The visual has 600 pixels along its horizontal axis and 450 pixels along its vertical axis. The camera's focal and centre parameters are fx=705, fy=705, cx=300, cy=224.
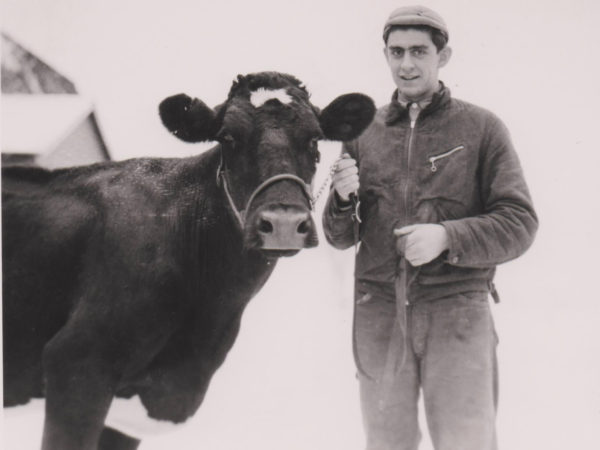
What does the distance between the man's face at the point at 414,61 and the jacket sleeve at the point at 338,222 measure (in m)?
0.27

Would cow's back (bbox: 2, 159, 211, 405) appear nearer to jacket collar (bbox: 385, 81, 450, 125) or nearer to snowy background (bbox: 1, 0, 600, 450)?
snowy background (bbox: 1, 0, 600, 450)

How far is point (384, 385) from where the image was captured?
2.27m

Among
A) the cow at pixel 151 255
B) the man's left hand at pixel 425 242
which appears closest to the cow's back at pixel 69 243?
the cow at pixel 151 255

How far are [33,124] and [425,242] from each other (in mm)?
1531

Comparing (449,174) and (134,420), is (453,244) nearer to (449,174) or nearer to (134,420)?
(449,174)

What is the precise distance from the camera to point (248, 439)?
2715 mm

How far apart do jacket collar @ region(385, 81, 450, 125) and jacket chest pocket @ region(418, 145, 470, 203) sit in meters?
0.14

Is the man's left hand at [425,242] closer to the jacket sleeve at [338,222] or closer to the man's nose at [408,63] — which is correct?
the jacket sleeve at [338,222]

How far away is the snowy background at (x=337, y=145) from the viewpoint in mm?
2600

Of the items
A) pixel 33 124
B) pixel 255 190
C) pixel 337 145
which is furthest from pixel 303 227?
pixel 33 124

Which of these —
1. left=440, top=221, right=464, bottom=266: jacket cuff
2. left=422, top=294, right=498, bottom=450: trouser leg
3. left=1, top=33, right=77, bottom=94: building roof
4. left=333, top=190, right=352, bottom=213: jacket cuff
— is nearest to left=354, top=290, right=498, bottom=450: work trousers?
left=422, top=294, right=498, bottom=450: trouser leg

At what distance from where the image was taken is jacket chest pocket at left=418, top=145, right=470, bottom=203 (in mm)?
A: 2195

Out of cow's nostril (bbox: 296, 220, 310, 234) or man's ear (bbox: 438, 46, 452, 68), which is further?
man's ear (bbox: 438, 46, 452, 68)

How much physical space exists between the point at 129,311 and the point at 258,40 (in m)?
1.16
